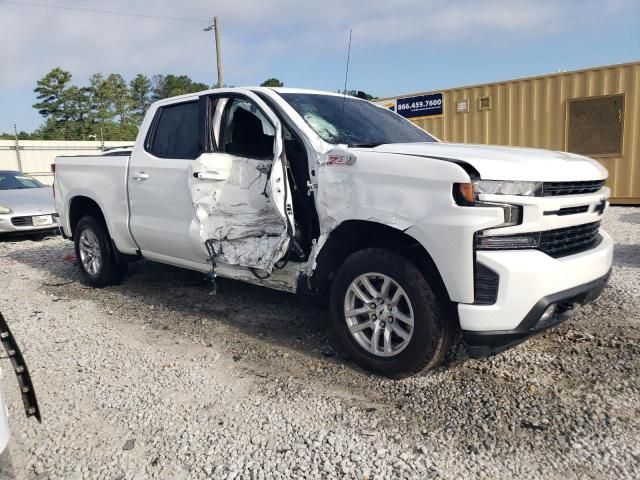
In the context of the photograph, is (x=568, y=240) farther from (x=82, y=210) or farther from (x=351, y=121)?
(x=82, y=210)

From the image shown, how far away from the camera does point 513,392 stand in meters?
3.20

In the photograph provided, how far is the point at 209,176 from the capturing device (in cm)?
422

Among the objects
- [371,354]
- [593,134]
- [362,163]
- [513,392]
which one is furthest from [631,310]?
[593,134]

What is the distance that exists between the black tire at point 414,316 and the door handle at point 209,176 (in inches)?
53.4

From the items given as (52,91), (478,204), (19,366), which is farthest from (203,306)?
(52,91)

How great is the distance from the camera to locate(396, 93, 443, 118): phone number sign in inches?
514

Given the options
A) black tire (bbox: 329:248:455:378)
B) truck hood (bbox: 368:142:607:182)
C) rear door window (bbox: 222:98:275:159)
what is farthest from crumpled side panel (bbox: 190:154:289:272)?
truck hood (bbox: 368:142:607:182)

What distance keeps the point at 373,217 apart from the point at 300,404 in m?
A: 1.18

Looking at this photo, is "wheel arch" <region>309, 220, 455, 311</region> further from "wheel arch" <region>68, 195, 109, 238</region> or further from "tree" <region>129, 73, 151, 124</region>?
"tree" <region>129, 73, 151, 124</region>

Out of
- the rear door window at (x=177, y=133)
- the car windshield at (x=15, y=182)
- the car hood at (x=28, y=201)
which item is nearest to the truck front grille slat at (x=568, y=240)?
the rear door window at (x=177, y=133)

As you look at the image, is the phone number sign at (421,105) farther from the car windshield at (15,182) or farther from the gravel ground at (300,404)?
the gravel ground at (300,404)

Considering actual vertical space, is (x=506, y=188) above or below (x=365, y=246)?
above

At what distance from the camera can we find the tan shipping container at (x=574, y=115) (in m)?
10.7

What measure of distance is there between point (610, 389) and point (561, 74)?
376 inches
